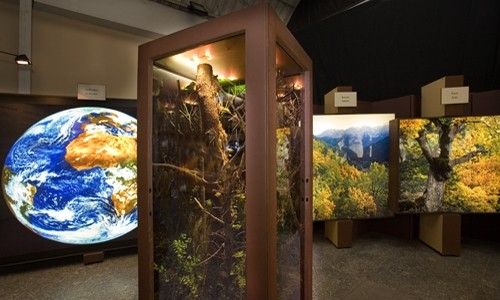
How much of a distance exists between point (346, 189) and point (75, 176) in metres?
2.81

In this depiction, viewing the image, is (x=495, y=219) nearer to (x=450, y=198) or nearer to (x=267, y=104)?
(x=450, y=198)

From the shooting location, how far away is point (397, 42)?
351 cm

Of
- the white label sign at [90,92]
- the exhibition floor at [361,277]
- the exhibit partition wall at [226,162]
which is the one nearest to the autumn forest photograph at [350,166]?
the exhibition floor at [361,277]

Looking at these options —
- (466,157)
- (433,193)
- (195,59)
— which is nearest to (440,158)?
(466,157)

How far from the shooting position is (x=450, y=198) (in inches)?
112

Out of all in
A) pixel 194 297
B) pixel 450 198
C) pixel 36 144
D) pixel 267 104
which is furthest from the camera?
pixel 450 198

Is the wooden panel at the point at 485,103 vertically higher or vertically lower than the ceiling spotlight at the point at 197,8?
lower

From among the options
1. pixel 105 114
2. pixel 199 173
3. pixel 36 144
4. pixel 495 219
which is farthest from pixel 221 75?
pixel 495 219

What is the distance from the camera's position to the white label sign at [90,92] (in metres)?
2.74

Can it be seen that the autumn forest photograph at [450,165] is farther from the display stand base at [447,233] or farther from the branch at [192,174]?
the branch at [192,174]

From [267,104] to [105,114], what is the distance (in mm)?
2322

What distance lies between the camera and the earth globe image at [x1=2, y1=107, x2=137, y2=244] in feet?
8.10

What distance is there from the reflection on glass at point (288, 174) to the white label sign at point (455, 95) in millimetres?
2213

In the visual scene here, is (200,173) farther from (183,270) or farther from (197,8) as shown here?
(197,8)
